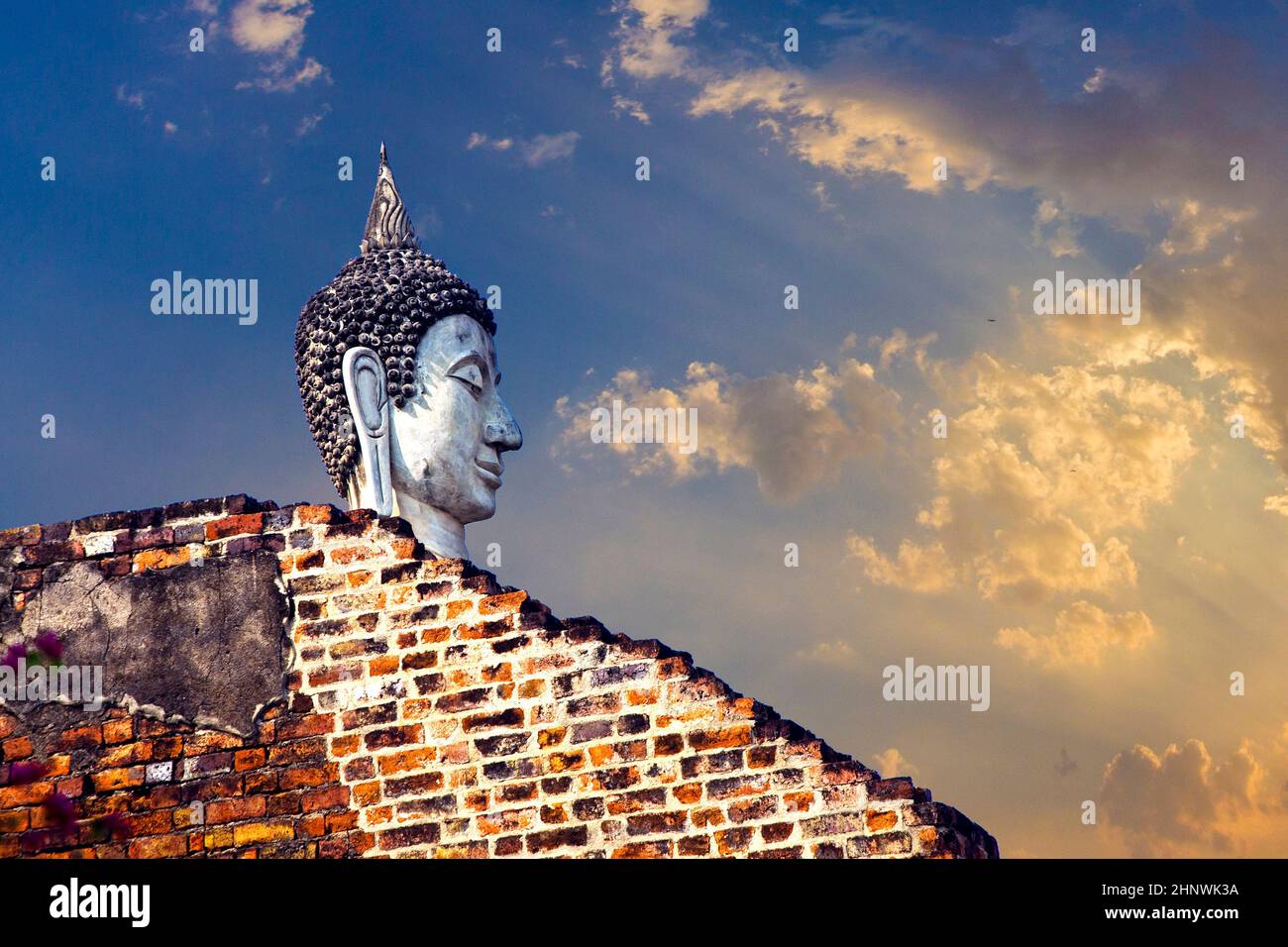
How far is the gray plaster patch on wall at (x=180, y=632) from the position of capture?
8.66m

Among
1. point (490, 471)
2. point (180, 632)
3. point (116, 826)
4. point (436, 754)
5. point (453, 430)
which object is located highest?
point (453, 430)

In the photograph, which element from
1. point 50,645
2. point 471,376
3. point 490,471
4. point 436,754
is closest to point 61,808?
point 50,645

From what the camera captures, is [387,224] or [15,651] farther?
[387,224]

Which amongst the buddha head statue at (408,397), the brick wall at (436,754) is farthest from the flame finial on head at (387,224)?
the brick wall at (436,754)

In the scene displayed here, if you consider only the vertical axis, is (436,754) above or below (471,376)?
below

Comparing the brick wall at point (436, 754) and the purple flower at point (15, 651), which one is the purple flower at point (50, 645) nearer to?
the purple flower at point (15, 651)

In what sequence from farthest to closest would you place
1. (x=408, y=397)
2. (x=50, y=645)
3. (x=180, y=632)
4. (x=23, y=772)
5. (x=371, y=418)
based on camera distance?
(x=408, y=397)
(x=371, y=418)
(x=180, y=632)
(x=23, y=772)
(x=50, y=645)

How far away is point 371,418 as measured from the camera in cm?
1080

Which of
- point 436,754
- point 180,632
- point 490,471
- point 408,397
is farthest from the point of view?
point 490,471

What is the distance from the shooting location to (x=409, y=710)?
8484 millimetres

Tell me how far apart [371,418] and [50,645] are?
3.11 m

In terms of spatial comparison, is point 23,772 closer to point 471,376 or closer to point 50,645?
point 50,645

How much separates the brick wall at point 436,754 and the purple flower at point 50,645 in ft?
0.59

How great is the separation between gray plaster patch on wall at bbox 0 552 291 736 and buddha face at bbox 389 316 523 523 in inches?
80.9
